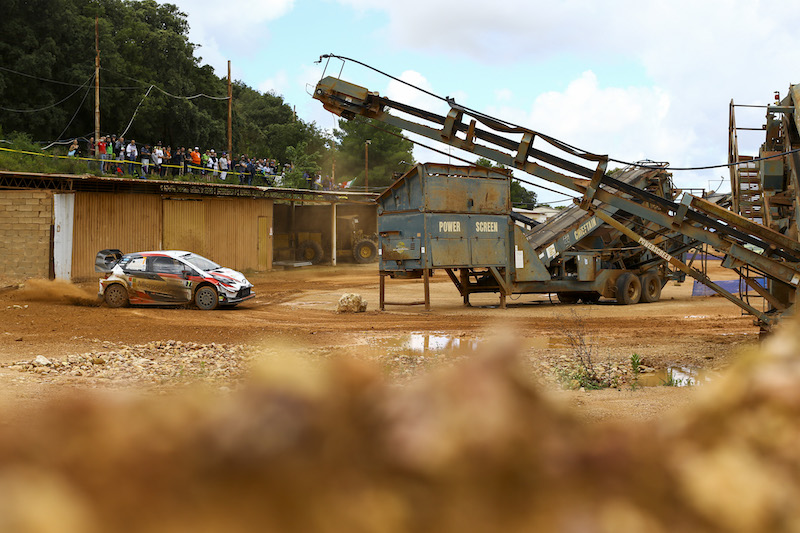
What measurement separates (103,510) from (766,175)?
12859mm

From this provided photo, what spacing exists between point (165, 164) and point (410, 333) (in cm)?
2226

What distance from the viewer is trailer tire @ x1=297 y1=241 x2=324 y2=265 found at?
41812 millimetres

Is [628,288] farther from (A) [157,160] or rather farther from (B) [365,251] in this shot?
(B) [365,251]

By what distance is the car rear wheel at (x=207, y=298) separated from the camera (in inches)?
810

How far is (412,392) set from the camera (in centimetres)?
135

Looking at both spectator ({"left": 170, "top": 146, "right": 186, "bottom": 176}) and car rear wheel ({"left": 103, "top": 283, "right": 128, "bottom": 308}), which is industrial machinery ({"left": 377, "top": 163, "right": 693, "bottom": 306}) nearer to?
car rear wheel ({"left": 103, "top": 283, "right": 128, "bottom": 308})

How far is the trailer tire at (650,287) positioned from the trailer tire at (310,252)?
2135cm

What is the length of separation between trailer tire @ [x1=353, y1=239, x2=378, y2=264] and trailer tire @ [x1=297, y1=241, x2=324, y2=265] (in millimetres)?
2430

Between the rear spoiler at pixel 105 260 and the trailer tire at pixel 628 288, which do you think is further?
the trailer tire at pixel 628 288

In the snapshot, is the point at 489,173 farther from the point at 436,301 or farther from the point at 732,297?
the point at 732,297

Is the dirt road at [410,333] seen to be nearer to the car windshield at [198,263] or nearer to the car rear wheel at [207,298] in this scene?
the car rear wheel at [207,298]

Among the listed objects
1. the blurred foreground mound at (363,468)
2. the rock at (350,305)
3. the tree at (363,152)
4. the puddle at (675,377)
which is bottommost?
the puddle at (675,377)

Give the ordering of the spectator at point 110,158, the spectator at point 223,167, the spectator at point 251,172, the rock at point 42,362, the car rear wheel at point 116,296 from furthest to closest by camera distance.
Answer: the spectator at point 251,172 < the spectator at point 223,167 < the spectator at point 110,158 < the car rear wheel at point 116,296 < the rock at point 42,362

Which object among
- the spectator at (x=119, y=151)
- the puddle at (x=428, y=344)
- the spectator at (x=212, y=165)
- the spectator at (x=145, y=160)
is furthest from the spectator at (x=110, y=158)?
the puddle at (x=428, y=344)
